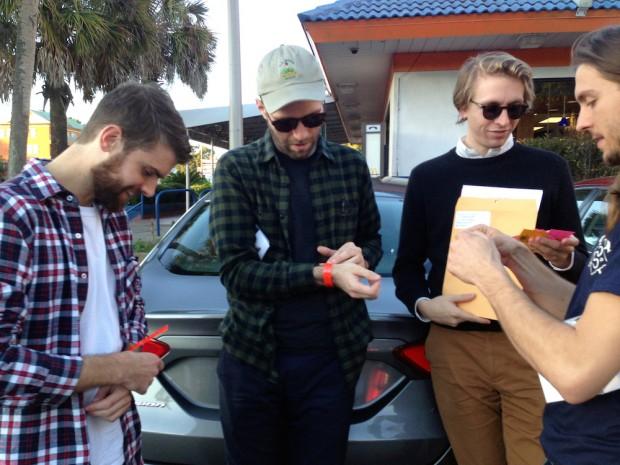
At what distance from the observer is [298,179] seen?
196 cm

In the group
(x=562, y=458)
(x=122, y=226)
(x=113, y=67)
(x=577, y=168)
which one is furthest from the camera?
(x=113, y=67)

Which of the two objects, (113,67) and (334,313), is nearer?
(334,313)

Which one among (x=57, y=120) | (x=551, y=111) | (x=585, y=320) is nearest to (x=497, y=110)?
(x=585, y=320)

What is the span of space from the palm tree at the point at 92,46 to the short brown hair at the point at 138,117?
10316 mm

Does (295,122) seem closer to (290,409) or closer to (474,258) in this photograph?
(474,258)

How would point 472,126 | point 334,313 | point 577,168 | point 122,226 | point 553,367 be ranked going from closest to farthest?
point 553,367, point 122,226, point 334,313, point 472,126, point 577,168

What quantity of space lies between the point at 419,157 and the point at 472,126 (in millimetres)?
7401

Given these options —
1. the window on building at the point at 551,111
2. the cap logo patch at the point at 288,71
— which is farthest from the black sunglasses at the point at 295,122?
the window on building at the point at 551,111

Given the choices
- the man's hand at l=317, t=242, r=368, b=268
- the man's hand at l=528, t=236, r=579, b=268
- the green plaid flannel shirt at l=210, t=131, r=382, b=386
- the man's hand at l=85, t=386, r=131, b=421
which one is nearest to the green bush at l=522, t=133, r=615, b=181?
the man's hand at l=528, t=236, r=579, b=268

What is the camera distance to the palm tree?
1177 cm

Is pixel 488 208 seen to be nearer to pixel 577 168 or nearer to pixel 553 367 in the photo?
pixel 553 367

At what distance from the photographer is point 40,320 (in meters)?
1.34

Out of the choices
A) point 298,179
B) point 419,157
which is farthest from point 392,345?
point 419,157

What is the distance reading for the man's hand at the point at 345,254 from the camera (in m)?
1.77
